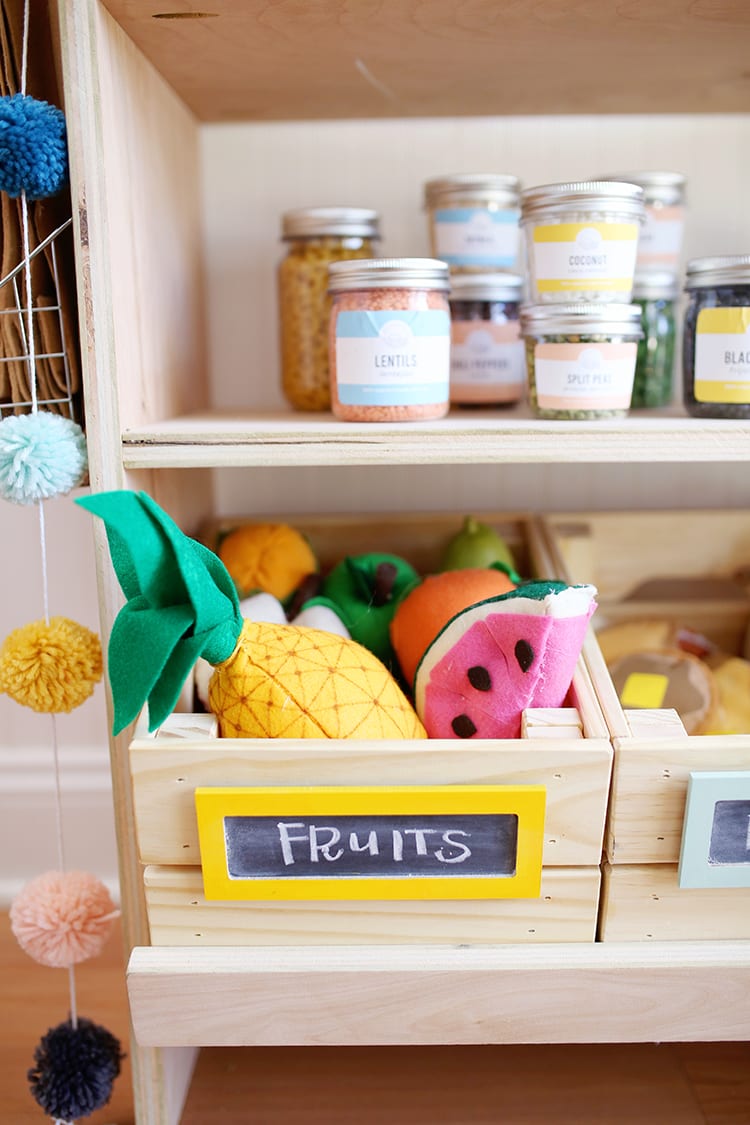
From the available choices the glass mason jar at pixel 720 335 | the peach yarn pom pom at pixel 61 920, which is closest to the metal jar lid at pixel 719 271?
the glass mason jar at pixel 720 335

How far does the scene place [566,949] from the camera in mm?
688

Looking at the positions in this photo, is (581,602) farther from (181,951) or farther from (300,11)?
(300,11)

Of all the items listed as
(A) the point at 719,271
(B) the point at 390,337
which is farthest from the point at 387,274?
(A) the point at 719,271

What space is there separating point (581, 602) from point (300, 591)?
13.5 inches

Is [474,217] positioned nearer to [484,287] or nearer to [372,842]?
[484,287]

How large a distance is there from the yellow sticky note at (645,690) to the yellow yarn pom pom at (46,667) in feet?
1.62

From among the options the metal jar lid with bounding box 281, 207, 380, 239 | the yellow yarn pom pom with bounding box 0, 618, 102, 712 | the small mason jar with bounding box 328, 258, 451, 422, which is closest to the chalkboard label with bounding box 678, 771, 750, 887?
the small mason jar with bounding box 328, 258, 451, 422

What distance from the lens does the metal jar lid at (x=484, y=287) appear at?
874 millimetres

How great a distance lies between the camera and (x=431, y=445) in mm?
715

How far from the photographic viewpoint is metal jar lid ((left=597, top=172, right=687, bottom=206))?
2.95 ft

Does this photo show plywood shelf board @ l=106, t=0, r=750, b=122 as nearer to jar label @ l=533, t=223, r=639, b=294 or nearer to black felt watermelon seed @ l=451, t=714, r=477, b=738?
jar label @ l=533, t=223, r=639, b=294

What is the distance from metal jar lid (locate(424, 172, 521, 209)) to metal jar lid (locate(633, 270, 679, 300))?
0.15 metres

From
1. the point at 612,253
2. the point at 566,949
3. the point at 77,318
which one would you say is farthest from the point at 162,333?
the point at 566,949

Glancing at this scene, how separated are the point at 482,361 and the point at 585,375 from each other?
0.15 m
